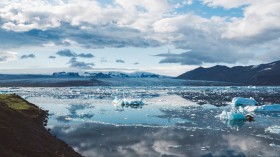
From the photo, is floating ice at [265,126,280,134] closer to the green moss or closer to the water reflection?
the water reflection

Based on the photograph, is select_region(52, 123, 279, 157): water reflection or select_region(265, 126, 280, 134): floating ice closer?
select_region(52, 123, 279, 157): water reflection

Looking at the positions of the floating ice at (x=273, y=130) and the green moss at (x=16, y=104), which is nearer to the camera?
the floating ice at (x=273, y=130)

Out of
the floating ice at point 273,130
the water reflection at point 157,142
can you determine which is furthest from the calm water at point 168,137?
the floating ice at point 273,130

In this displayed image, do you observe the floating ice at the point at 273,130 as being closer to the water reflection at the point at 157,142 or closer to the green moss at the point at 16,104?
the water reflection at the point at 157,142

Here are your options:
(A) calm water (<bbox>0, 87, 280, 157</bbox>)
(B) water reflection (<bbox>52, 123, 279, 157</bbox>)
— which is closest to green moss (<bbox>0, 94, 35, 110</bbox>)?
(A) calm water (<bbox>0, 87, 280, 157</bbox>)

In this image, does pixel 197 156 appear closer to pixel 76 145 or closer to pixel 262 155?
pixel 262 155

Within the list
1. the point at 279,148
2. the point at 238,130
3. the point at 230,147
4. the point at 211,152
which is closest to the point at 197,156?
the point at 211,152

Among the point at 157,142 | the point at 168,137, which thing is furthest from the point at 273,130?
the point at 157,142

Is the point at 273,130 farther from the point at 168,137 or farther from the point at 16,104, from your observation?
the point at 16,104

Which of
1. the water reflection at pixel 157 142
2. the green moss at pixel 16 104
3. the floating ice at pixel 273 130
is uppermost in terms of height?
the green moss at pixel 16 104

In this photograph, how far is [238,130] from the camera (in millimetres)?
37500

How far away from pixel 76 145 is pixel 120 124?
1341 centimetres

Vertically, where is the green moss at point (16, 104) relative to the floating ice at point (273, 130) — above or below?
above

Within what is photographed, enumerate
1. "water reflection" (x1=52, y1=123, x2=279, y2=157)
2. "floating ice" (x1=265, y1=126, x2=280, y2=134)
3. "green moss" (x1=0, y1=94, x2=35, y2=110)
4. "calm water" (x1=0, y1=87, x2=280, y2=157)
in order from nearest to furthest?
1. "water reflection" (x1=52, y1=123, x2=279, y2=157)
2. "calm water" (x1=0, y1=87, x2=280, y2=157)
3. "floating ice" (x1=265, y1=126, x2=280, y2=134)
4. "green moss" (x1=0, y1=94, x2=35, y2=110)
